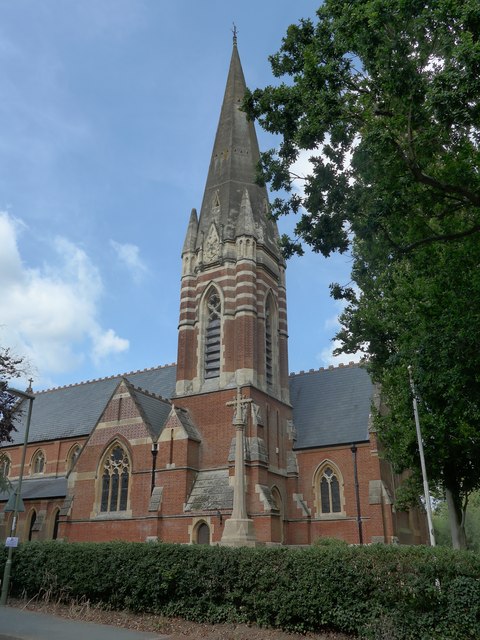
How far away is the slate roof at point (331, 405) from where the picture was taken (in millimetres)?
27969

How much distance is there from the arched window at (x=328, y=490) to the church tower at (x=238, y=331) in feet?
5.29

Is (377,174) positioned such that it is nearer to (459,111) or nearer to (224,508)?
(459,111)

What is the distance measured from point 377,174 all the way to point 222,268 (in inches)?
777

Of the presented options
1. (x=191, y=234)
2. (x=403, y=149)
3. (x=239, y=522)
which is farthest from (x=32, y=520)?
(x=403, y=149)

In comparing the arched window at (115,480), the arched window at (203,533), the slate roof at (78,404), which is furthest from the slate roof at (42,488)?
the arched window at (203,533)

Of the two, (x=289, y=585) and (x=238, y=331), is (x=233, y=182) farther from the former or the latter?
(x=289, y=585)

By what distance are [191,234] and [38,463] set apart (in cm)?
1827

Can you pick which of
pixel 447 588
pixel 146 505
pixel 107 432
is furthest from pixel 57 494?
pixel 447 588

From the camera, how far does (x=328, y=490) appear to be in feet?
88.8

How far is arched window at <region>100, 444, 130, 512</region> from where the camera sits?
26562 mm

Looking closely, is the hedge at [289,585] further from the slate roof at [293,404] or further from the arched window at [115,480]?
the slate roof at [293,404]

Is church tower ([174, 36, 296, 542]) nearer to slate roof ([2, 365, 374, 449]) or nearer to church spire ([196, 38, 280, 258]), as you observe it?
church spire ([196, 38, 280, 258])

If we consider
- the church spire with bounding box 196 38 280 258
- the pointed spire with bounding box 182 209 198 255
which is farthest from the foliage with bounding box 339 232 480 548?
the pointed spire with bounding box 182 209 198 255

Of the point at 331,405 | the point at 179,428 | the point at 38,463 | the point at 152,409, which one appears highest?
the point at 331,405
